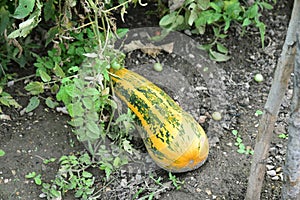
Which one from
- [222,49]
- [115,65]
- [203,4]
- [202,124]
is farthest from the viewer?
[222,49]

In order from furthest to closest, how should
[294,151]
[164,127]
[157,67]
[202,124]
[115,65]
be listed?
1. [157,67]
2. [202,124]
3. [115,65]
4. [164,127]
5. [294,151]

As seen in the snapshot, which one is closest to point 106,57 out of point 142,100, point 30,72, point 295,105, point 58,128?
point 142,100

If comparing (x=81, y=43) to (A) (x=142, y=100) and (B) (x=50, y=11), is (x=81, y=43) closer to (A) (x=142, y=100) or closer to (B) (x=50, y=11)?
(B) (x=50, y=11)

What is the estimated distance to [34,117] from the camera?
105 inches

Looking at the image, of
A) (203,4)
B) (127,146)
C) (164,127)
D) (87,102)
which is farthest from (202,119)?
(87,102)

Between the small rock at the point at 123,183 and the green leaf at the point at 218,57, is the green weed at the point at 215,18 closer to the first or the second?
the green leaf at the point at 218,57

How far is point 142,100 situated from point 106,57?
246 mm

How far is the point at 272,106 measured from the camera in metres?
2.00

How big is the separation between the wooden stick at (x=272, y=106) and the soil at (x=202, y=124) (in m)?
0.20

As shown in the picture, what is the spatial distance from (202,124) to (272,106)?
0.68 m

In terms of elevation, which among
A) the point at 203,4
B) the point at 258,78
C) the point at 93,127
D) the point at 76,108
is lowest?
the point at 258,78

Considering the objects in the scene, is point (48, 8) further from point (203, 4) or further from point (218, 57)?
point (218, 57)

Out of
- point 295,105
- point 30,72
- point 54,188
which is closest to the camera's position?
point 295,105


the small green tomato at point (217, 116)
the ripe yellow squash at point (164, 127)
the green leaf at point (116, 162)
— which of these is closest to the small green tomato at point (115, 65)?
the ripe yellow squash at point (164, 127)
